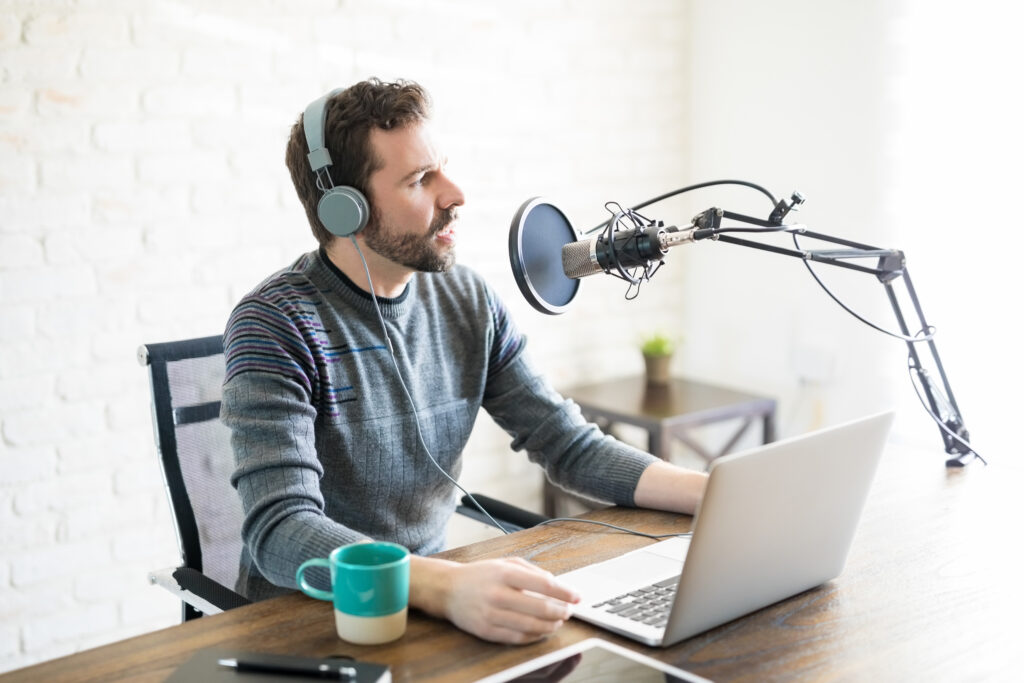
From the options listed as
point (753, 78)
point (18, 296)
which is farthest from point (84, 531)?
point (753, 78)

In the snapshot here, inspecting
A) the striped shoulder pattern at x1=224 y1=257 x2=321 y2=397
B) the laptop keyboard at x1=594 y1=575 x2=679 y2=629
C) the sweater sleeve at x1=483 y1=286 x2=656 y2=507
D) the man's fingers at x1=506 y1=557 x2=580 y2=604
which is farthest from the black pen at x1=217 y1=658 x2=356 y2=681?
the sweater sleeve at x1=483 y1=286 x2=656 y2=507

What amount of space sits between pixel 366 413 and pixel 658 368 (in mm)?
1466

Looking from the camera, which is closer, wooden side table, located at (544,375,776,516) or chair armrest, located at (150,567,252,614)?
chair armrest, located at (150,567,252,614)

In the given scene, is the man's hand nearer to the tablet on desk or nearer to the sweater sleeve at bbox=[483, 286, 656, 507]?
the tablet on desk

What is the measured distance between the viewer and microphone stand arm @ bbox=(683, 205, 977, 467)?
1.20 m

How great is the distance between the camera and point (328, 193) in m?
1.52

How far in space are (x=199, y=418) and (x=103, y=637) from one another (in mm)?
911

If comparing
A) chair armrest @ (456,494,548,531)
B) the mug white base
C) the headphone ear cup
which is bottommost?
chair armrest @ (456,494,548,531)

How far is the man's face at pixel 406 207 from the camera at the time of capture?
1.58 m

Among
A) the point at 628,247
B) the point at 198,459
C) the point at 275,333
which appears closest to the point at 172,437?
the point at 198,459

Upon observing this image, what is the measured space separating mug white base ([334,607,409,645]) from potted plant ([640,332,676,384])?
187 centimetres

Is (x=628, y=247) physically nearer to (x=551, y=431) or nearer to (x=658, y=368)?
(x=551, y=431)

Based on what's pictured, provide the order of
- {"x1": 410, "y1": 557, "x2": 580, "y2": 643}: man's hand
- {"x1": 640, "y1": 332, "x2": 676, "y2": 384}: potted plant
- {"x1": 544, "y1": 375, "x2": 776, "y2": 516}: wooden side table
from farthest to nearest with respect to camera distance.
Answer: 1. {"x1": 640, "y1": 332, "x2": 676, "y2": 384}: potted plant
2. {"x1": 544, "y1": 375, "x2": 776, "y2": 516}: wooden side table
3. {"x1": 410, "y1": 557, "x2": 580, "y2": 643}: man's hand

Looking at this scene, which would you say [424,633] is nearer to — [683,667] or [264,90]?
[683,667]
